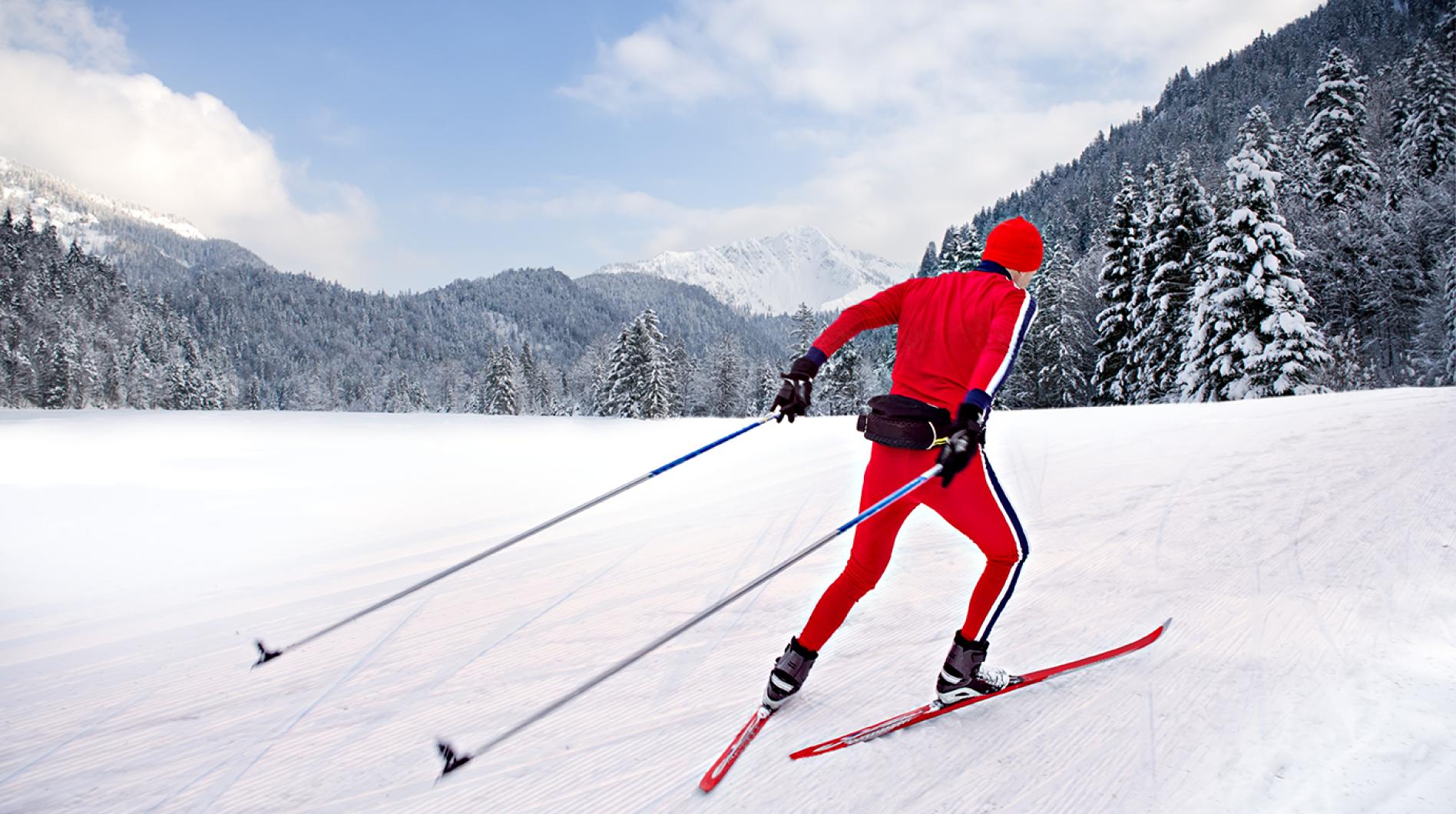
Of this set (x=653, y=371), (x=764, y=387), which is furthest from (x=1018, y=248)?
(x=764, y=387)

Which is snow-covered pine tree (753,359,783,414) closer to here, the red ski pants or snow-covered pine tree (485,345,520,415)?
snow-covered pine tree (485,345,520,415)

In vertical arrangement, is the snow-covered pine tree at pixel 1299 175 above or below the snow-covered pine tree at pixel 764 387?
above

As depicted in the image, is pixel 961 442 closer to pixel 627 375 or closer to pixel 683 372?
pixel 627 375

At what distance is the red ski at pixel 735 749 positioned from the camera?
2521 millimetres

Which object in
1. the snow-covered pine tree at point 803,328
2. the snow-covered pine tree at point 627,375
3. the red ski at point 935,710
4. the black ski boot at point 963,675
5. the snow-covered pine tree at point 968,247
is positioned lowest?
the red ski at point 935,710

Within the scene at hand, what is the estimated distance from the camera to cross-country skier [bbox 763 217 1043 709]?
9.36 feet

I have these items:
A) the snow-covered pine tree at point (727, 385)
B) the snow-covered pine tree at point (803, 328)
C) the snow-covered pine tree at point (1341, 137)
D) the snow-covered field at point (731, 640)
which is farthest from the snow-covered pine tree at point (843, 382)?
the snow-covered field at point (731, 640)

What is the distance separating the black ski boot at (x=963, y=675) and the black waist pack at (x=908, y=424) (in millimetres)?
853

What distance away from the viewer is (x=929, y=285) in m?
3.09

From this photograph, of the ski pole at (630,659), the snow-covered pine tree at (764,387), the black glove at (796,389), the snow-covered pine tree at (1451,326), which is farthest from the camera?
the snow-covered pine tree at (764,387)

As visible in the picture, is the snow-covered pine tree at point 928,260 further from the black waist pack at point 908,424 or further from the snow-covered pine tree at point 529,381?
the black waist pack at point 908,424

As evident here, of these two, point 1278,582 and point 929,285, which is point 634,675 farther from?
point 1278,582

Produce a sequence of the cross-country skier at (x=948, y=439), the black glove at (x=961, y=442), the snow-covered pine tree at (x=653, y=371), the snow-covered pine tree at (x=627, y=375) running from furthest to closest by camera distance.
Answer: the snow-covered pine tree at (x=627, y=375)
the snow-covered pine tree at (x=653, y=371)
the cross-country skier at (x=948, y=439)
the black glove at (x=961, y=442)

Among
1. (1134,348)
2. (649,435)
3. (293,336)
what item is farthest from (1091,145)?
(293,336)
